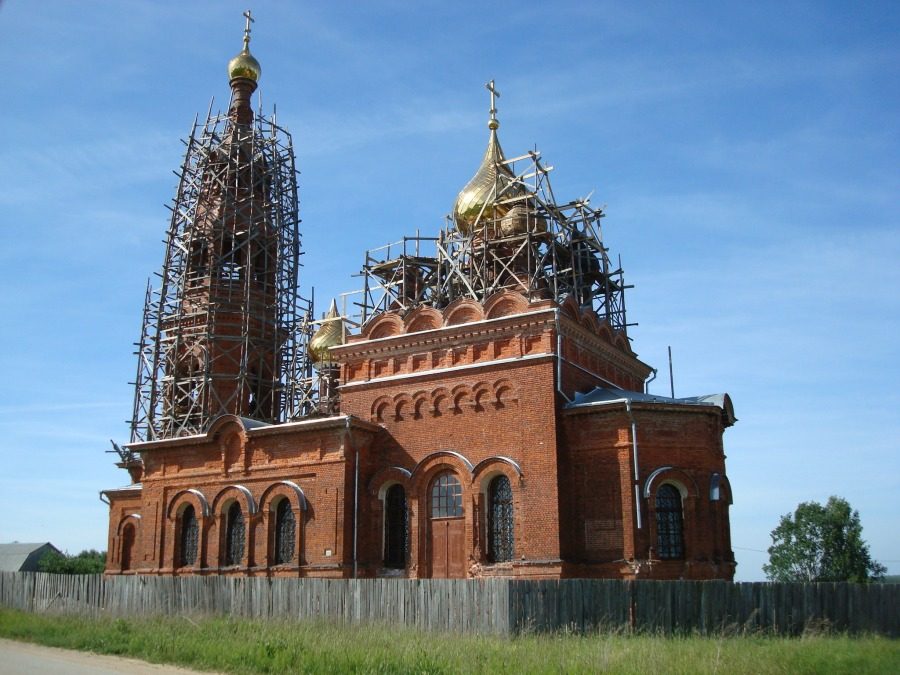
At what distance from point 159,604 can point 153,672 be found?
7.26 m

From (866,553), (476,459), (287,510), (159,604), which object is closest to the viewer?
(159,604)

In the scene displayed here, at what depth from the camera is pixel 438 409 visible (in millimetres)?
22438

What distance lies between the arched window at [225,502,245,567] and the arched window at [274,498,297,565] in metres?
1.23

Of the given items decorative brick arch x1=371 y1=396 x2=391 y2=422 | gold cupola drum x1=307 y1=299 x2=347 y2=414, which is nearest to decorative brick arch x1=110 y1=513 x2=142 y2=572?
gold cupola drum x1=307 y1=299 x2=347 y2=414

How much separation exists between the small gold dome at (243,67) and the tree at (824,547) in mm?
38788

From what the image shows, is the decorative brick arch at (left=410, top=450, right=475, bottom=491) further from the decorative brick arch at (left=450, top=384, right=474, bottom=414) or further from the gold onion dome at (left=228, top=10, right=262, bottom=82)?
the gold onion dome at (left=228, top=10, right=262, bottom=82)

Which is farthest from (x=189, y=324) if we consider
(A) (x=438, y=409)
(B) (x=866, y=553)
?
(B) (x=866, y=553)

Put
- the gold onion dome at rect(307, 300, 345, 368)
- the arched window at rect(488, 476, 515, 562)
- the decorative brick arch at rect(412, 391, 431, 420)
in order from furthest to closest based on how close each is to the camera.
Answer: the gold onion dome at rect(307, 300, 345, 368) < the decorative brick arch at rect(412, 391, 431, 420) < the arched window at rect(488, 476, 515, 562)

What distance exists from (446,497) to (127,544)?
42.8 feet

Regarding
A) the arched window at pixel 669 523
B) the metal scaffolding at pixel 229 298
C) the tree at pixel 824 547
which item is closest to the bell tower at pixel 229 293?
the metal scaffolding at pixel 229 298

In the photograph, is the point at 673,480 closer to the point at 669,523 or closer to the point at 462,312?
the point at 669,523

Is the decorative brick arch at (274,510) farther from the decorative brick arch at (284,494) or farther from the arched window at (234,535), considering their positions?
the arched window at (234,535)

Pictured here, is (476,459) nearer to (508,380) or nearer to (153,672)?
(508,380)

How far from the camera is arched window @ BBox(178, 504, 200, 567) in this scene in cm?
2464
